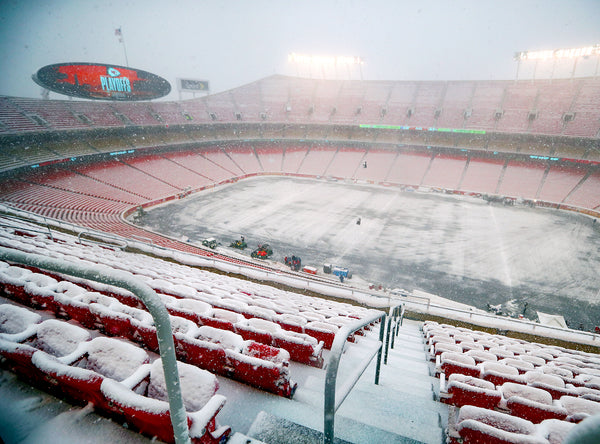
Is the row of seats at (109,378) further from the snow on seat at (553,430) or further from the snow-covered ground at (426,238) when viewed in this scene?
the snow-covered ground at (426,238)

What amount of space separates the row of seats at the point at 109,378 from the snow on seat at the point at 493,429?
1922mm

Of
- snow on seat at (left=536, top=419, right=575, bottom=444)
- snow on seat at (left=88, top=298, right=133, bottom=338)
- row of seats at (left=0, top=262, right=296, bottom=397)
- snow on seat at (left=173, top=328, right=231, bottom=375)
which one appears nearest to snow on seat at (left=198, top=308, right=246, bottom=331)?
row of seats at (left=0, top=262, right=296, bottom=397)

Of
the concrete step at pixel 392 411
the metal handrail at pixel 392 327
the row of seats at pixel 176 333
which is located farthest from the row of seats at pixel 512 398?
the row of seats at pixel 176 333

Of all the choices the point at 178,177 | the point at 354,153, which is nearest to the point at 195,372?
the point at 178,177

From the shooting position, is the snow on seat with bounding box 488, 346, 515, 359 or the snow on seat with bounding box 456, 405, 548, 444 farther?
the snow on seat with bounding box 488, 346, 515, 359

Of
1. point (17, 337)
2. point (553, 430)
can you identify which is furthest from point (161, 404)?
point (553, 430)

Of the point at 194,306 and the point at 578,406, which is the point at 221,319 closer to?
the point at 194,306

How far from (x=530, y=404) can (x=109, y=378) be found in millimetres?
3898

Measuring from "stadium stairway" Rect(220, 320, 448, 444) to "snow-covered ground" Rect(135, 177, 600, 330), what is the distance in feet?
41.3

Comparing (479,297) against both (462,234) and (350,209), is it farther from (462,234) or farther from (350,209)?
(350,209)

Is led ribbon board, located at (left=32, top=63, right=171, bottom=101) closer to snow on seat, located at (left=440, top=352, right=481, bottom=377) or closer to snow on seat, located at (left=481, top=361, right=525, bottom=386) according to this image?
snow on seat, located at (left=440, top=352, right=481, bottom=377)

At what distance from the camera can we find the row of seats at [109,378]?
75.9 inches

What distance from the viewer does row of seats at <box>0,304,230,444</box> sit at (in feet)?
6.32

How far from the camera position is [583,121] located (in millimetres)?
32812
